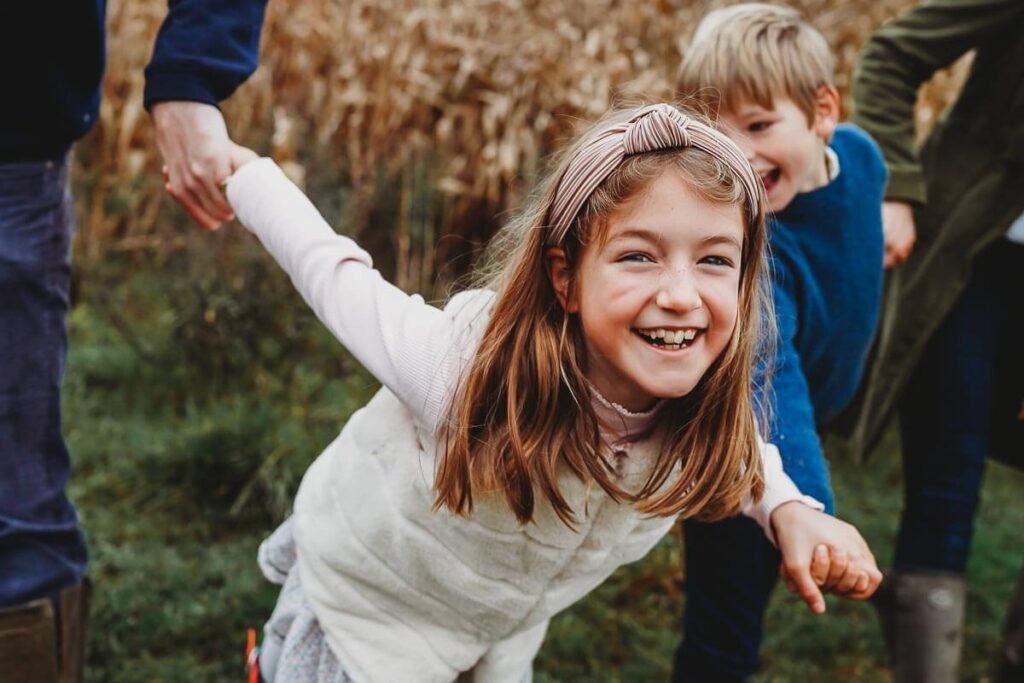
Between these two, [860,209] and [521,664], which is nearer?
[521,664]

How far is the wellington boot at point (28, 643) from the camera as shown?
2.23m

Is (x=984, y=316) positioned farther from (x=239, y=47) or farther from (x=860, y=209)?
(x=239, y=47)

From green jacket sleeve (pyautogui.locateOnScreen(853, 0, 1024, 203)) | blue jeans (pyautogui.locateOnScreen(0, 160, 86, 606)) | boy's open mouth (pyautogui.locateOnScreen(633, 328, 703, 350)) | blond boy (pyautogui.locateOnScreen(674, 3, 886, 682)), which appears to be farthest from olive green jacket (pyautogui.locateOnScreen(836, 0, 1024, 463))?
blue jeans (pyautogui.locateOnScreen(0, 160, 86, 606))

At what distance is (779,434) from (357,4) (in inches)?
164

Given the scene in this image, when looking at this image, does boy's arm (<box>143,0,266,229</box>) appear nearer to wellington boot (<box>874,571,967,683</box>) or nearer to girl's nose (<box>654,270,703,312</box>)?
girl's nose (<box>654,270,703,312</box>)

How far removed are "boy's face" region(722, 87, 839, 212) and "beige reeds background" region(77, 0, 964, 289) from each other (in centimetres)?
242

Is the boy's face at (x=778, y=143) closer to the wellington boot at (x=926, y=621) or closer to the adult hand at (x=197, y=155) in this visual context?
the adult hand at (x=197, y=155)

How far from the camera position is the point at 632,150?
1.79 meters

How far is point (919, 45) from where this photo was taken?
280cm

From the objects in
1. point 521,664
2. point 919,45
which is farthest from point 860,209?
point 521,664

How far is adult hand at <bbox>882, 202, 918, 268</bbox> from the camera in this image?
2758mm

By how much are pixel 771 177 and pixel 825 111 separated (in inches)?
7.6

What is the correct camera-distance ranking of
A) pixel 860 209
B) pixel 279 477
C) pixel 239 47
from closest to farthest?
pixel 239 47 < pixel 860 209 < pixel 279 477

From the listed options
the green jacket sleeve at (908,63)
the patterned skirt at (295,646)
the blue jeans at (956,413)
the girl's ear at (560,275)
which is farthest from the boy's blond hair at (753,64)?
the patterned skirt at (295,646)
